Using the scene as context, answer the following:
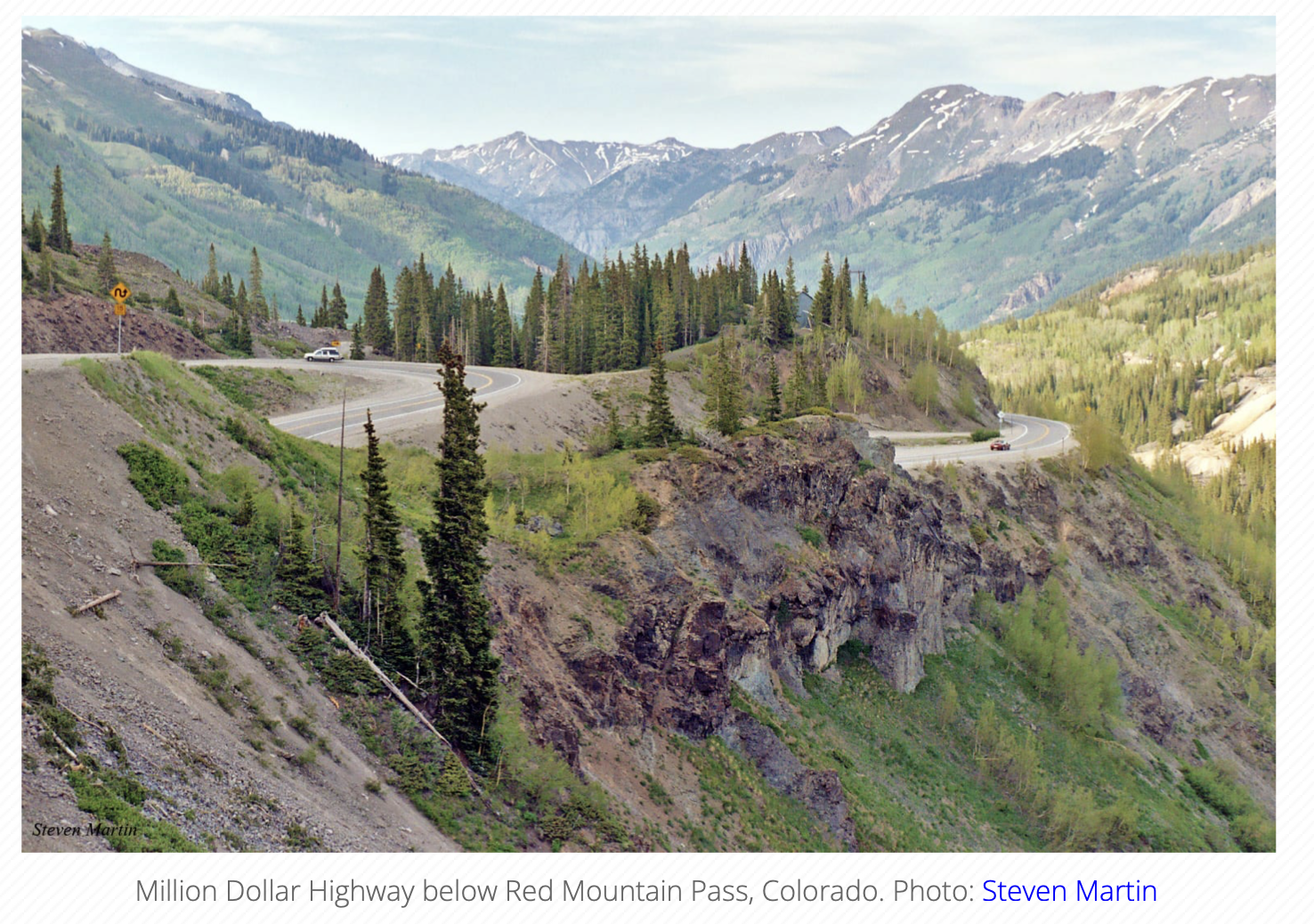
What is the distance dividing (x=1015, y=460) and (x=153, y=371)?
88058mm

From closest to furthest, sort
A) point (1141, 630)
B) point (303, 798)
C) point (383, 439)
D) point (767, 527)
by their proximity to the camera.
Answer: point (303, 798) < point (383, 439) < point (767, 527) < point (1141, 630)

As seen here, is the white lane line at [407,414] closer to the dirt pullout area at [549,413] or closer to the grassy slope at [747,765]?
the dirt pullout area at [549,413]

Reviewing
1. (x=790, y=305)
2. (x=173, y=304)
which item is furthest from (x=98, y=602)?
(x=790, y=305)

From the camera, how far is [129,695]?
894 inches

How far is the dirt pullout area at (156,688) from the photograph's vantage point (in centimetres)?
2150

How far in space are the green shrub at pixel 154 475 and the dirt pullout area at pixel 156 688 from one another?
1.20 feet

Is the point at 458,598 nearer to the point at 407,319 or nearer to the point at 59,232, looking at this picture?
the point at 59,232

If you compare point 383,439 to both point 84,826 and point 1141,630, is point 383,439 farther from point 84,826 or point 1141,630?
point 1141,630

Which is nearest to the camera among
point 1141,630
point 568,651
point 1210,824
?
point 568,651

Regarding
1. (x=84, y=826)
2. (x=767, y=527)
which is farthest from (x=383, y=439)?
(x=84, y=826)

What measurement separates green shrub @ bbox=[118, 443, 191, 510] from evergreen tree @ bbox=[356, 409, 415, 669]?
18.3ft

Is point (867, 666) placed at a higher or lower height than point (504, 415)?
lower

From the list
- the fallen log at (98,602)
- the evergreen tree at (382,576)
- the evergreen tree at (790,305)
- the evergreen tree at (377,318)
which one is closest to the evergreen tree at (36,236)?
the evergreen tree at (377,318)

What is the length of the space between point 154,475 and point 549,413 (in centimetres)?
4033
